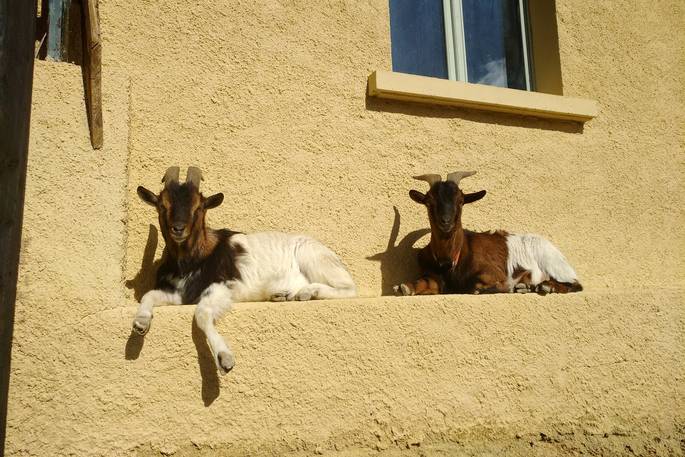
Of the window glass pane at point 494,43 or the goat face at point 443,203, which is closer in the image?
the goat face at point 443,203

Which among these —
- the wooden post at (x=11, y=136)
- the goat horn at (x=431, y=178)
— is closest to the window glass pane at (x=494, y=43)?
the goat horn at (x=431, y=178)

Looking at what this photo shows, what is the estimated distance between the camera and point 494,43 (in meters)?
5.73

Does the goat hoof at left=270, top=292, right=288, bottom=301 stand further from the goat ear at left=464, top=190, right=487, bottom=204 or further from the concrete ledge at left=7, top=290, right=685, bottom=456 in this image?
the goat ear at left=464, top=190, right=487, bottom=204

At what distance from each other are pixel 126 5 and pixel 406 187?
91.1 inches

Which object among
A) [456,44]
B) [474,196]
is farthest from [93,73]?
[456,44]

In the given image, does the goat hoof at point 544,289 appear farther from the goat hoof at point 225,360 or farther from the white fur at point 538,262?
the goat hoof at point 225,360

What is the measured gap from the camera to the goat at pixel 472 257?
172 inches

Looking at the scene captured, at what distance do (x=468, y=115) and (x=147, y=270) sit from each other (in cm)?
274

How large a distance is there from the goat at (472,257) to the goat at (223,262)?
576 millimetres

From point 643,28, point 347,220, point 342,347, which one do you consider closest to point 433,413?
point 342,347

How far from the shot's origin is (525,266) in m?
4.67

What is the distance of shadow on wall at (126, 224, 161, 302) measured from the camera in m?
3.87

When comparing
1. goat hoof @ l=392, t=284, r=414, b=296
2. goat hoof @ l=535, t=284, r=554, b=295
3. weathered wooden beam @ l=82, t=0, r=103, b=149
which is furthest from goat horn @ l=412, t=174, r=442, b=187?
weathered wooden beam @ l=82, t=0, r=103, b=149

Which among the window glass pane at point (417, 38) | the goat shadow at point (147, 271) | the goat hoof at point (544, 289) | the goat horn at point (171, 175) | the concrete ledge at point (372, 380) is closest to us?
the concrete ledge at point (372, 380)
